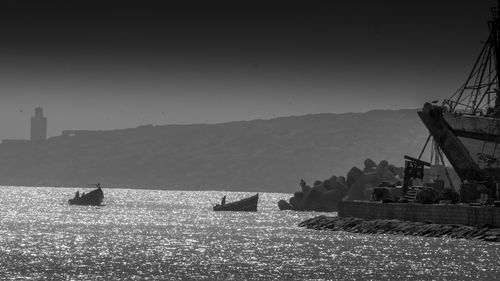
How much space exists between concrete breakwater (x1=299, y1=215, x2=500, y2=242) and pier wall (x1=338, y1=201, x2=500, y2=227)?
3.24 ft

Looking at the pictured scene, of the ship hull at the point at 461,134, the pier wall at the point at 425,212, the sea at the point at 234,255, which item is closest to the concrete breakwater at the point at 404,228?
the pier wall at the point at 425,212

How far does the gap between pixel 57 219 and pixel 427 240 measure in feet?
255

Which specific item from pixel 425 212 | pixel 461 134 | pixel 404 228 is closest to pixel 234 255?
pixel 404 228

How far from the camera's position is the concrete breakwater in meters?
115

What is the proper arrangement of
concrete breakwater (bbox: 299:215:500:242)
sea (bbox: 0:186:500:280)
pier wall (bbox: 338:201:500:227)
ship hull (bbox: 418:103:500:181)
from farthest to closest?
ship hull (bbox: 418:103:500:181) → pier wall (bbox: 338:201:500:227) → concrete breakwater (bbox: 299:215:500:242) → sea (bbox: 0:186:500:280)

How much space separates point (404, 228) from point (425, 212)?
114 inches

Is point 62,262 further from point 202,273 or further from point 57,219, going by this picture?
point 57,219

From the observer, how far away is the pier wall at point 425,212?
11756 centimetres

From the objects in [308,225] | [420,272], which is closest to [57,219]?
[308,225]

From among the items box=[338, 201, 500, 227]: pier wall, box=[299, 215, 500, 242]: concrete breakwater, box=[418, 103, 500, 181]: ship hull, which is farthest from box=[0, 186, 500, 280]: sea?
box=[418, 103, 500, 181]: ship hull

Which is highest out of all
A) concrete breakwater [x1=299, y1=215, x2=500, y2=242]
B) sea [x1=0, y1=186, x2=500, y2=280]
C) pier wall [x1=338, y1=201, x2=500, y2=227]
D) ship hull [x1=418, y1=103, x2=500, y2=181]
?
ship hull [x1=418, y1=103, x2=500, y2=181]

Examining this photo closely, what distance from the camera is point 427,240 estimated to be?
387 feet

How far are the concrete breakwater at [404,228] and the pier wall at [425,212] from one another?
0.99 metres

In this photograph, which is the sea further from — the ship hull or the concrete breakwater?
the ship hull
